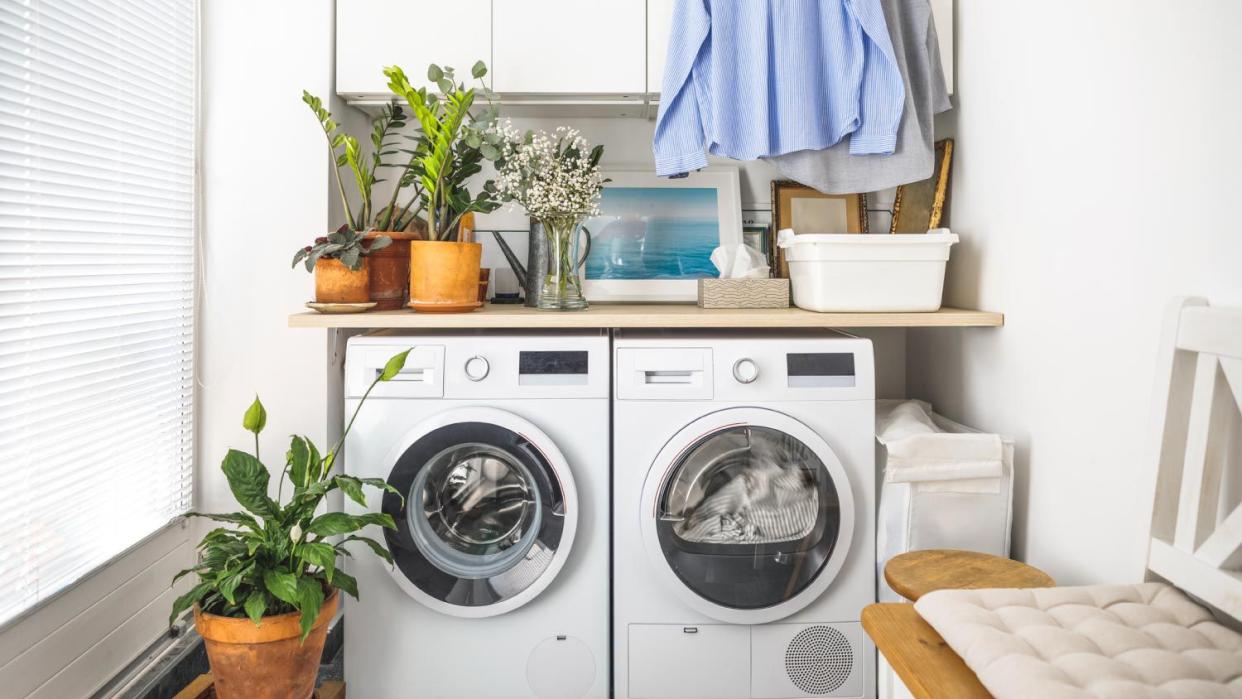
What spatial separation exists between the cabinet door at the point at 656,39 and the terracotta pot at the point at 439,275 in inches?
28.7

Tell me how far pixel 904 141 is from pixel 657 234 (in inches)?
31.3

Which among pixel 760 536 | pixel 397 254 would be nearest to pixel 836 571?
pixel 760 536

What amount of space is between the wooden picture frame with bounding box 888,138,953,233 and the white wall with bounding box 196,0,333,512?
1.73 meters

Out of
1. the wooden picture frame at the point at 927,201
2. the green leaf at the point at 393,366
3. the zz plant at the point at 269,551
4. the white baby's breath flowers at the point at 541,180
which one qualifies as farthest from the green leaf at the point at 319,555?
the wooden picture frame at the point at 927,201

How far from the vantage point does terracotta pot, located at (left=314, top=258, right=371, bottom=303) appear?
201cm

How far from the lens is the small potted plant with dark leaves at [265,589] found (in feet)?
5.34

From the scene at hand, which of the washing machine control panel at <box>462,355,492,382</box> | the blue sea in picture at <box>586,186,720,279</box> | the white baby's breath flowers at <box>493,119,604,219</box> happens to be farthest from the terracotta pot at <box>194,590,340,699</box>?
the blue sea in picture at <box>586,186,720,279</box>

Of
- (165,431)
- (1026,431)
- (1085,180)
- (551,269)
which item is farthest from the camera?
(551,269)

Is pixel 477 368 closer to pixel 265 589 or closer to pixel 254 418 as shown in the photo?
pixel 254 418

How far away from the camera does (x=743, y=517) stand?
6.28ft

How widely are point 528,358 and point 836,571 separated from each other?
0.92m

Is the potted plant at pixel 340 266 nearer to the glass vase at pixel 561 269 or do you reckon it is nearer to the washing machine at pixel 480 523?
the washing machine at pixel 480 523

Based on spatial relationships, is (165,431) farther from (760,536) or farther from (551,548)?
(760,536)

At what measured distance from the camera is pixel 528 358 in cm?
197
